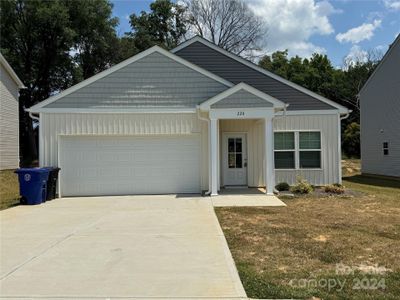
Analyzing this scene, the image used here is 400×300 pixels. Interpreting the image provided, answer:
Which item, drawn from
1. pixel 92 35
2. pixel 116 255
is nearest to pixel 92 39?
pixel 92 35

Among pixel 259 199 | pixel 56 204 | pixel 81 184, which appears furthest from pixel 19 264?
pixel 81 184

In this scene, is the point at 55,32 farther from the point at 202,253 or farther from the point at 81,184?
the point at 202,253

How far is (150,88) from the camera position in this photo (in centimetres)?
1539

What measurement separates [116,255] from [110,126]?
913cm

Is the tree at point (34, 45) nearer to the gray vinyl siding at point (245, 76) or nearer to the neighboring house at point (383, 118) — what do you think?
the gray vinyl siding at point (245, 76)

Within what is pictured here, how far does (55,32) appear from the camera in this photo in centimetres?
3484

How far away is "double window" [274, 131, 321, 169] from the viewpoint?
1667 cm

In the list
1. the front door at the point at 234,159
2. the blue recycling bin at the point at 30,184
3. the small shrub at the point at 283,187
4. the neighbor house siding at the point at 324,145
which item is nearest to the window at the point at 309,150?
the neighbor house siding at the point at 324,145

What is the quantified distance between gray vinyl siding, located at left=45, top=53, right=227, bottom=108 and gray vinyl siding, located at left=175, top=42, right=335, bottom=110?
244 centimetres

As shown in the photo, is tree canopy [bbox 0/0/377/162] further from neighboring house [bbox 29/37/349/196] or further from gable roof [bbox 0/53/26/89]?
neighboring house [bbox 29/37/349/196]

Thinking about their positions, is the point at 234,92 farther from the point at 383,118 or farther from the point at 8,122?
the point at 8,122

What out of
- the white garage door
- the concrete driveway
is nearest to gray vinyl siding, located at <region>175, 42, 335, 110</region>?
the white garage door

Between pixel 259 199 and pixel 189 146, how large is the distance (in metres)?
3.75

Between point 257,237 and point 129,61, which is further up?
point 129,61
